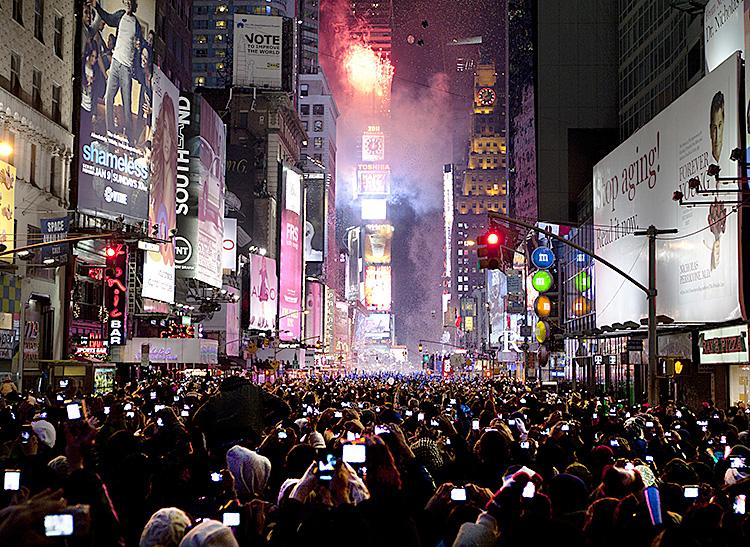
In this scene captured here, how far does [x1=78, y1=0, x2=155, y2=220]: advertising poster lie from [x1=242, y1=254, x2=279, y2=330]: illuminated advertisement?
49.8m

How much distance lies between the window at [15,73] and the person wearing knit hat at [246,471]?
38802 mm

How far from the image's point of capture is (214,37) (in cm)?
17012

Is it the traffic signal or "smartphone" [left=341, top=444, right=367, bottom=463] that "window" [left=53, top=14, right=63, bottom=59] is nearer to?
the traffic signal

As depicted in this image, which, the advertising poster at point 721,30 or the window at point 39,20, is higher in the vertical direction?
the window at point 39,20

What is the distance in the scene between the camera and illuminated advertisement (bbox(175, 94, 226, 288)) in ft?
278

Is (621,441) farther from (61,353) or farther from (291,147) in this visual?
(291,147)

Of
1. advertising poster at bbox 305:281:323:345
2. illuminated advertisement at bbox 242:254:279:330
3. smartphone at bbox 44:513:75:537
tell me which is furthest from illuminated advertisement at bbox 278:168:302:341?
smartphone at bbox 44:513:75:537

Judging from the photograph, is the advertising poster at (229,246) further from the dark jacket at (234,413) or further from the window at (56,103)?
the dark jacket at (234,413)

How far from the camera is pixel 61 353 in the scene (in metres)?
54.4

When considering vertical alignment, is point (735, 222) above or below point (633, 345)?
above

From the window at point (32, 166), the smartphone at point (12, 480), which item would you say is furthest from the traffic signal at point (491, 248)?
the window at point (32, 166)

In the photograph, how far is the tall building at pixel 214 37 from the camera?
6594 inches

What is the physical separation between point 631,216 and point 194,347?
25.1 metres

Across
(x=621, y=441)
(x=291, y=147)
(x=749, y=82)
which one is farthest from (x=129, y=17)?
(x=291, y=147)
